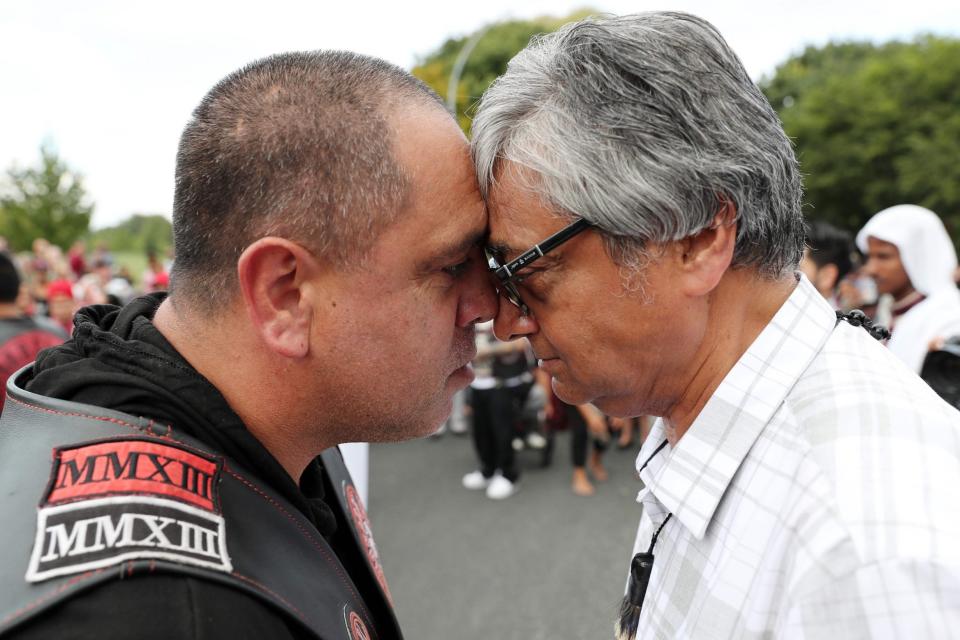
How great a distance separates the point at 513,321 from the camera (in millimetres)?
1688

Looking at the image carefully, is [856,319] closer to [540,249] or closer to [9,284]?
[540,249]

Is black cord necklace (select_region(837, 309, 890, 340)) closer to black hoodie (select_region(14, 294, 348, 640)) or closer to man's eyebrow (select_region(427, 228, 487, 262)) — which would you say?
man's eyebrow (select_region(427, 228, 487, 262))

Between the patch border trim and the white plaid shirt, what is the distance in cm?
→ 87

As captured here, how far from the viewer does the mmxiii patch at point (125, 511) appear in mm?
971

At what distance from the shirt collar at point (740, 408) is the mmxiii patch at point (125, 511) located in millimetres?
890

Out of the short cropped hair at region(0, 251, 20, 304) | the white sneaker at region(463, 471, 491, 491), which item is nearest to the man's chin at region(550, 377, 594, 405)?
the short cropped hair at region(0, 251, 20, 304)

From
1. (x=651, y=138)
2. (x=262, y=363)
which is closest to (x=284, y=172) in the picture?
(x=262, y=363)

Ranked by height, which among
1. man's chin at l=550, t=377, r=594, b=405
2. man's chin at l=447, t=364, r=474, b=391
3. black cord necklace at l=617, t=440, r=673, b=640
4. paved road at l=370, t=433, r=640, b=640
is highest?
man's chin at l=447, t=364, r=474, b=391

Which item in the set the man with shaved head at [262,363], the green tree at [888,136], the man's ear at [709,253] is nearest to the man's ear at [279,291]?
the man with shaved head at [262,363]

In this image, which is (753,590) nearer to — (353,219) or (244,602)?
(244,602)

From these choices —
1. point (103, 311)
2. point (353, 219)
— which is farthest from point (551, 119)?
point (103, 311)

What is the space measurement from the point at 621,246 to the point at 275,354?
744 millimetres

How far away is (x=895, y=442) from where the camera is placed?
3.69 feet

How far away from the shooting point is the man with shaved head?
1024 mm
